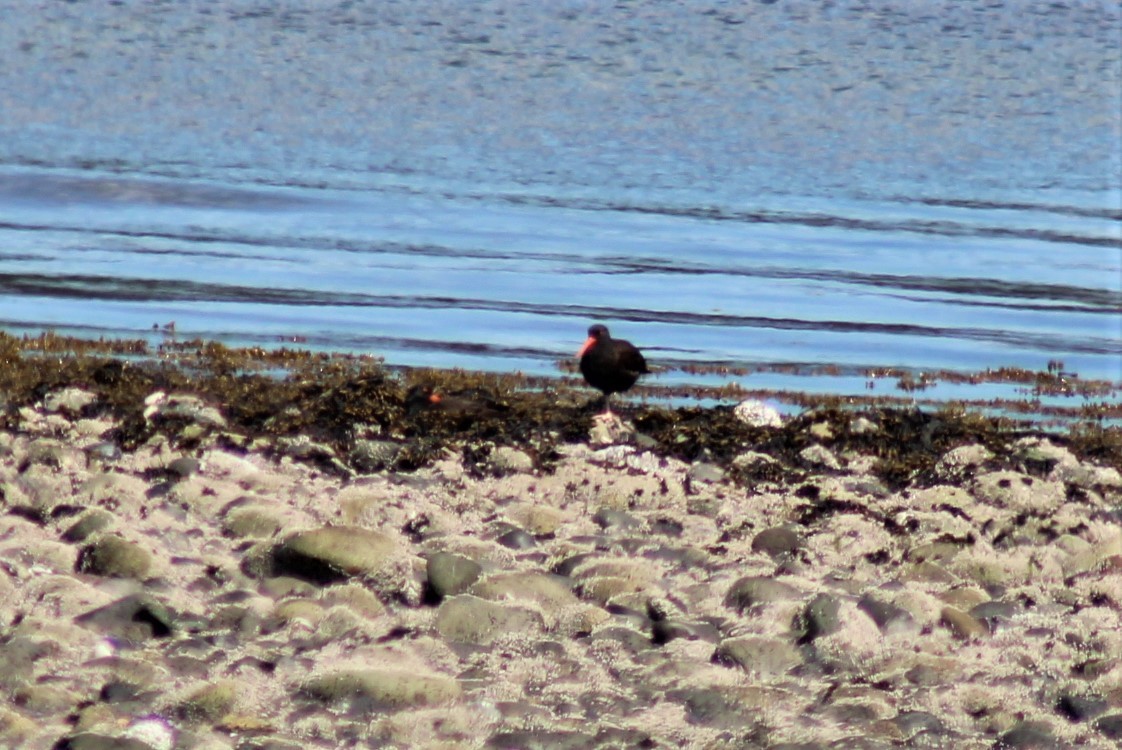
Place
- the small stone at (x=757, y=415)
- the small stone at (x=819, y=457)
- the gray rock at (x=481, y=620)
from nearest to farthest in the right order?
the gray rock at (x=481, y=620) < the small stone at (x=819, y=457) < the small stone at (x=757, y=415)

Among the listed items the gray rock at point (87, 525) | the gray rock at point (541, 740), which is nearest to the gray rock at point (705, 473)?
the gray rock at point (87, 525)

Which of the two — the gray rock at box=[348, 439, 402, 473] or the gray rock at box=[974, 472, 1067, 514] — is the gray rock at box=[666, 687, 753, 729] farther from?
the gray rock at box=[348, 439, 402, 473]

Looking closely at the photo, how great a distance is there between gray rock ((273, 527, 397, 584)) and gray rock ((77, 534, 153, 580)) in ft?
1.41

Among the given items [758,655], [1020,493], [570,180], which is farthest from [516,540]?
[570,180]

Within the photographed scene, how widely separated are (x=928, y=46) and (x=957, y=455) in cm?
2218

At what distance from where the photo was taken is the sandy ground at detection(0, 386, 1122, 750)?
4848mm

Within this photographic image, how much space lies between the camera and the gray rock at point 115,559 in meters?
5.66

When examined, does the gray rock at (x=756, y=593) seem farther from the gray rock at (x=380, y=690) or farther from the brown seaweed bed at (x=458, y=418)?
the brown seaweed bed at (x=458, y=418)

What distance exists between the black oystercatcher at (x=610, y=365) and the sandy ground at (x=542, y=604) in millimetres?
1381

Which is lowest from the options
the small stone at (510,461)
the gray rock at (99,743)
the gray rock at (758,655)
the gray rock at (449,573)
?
the gray rock at (99,743)

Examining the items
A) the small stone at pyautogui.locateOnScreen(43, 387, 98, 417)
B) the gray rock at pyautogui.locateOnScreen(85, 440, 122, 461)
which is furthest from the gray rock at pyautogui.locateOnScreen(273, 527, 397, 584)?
the small stone at pyautogui.locateOnScreen(43, 387, 98, 417)

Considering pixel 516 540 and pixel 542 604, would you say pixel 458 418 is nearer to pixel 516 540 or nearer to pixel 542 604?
pixel 516 540

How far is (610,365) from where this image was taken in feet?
28.5

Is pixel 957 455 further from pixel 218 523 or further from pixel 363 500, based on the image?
pixel 218 523
